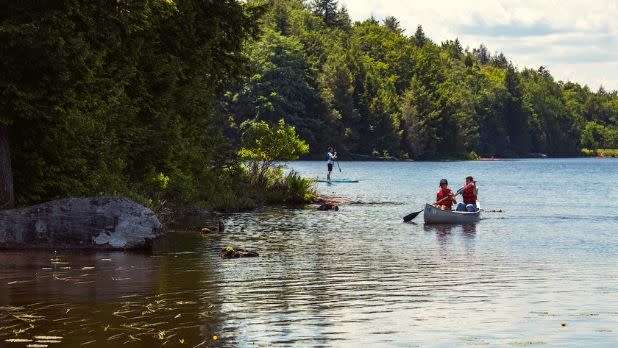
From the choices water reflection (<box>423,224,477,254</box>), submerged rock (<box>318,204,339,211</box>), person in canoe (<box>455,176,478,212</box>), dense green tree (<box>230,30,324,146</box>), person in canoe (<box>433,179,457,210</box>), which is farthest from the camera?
dense green tree (<box>230,30,324,146</box>)

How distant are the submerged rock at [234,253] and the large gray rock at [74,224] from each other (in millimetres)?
1888

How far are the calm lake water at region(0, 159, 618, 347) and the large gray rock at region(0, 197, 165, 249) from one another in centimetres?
67

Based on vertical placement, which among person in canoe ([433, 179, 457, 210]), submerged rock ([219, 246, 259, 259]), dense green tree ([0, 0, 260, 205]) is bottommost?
submerged rock ([219, 246, 259, 259])

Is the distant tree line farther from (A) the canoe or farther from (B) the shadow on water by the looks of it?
(B) the shadow on water

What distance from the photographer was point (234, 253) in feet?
80.4

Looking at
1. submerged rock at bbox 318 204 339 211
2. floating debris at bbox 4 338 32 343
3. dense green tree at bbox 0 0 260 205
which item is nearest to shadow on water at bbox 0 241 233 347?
floating debris at bbox 4 338 32 343

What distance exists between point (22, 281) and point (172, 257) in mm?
5450

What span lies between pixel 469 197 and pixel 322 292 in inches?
885

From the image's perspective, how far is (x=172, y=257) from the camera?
24.2 metres

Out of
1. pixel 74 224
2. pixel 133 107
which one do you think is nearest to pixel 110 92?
pixel 133 107

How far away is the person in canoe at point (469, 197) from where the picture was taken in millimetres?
39809

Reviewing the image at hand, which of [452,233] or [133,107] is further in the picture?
[452,233]

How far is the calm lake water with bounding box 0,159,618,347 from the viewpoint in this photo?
567 inches

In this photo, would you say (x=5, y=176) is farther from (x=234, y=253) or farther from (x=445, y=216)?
(x=445, y=216)
